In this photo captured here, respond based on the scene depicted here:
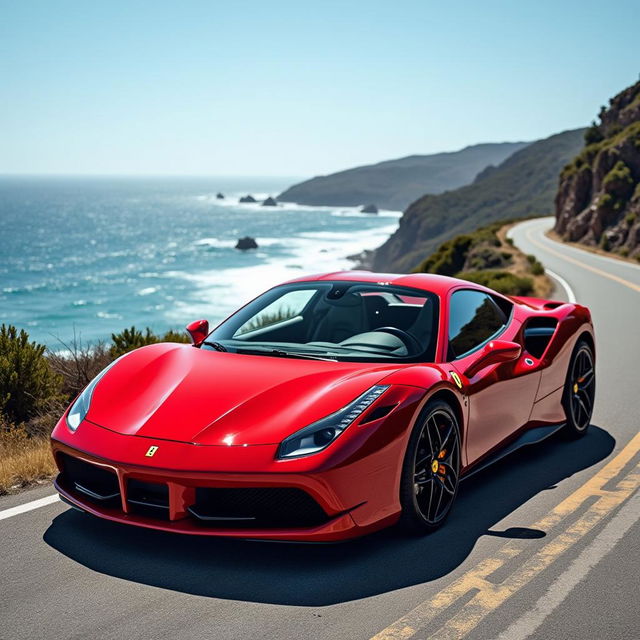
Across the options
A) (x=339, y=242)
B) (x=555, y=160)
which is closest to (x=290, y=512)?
(x=339, y=242)

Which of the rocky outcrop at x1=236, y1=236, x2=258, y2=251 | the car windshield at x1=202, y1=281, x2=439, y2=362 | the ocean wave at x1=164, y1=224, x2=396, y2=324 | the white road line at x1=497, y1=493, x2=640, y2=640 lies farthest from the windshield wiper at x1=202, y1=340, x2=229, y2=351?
the rocky outcrop at x1=236, y1=236, x2=258, y2=251

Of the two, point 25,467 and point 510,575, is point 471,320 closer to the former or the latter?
point 510,575

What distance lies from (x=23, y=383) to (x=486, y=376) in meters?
4.92

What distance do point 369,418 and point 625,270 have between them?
32362 mm

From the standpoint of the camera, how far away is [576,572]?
14.5 ft

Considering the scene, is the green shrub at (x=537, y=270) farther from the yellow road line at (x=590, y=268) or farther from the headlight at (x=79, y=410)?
the headlight at (x=79, y=410)

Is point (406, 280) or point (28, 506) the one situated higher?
point (406, 280)

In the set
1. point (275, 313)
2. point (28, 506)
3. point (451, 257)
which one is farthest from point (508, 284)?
point (451, 257)

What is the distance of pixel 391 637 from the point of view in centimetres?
366

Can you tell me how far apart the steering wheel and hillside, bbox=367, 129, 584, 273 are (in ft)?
405

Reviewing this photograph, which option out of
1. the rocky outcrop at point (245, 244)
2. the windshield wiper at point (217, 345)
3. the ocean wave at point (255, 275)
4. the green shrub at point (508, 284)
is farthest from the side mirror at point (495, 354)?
the rocky outcrop at point (245, 244)

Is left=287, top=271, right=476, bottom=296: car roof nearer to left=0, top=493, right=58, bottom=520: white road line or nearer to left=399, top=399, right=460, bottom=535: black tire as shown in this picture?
left=399, top=399, right=460, bottom=535: black tire

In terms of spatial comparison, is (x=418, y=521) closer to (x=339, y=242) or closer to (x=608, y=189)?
(x=608, y=189)

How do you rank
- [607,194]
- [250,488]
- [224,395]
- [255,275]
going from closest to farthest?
[250,488] < [224,395] < [607,194] < [255,275]
